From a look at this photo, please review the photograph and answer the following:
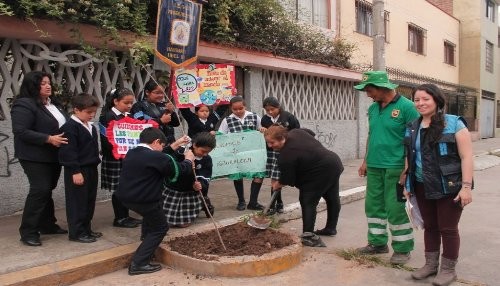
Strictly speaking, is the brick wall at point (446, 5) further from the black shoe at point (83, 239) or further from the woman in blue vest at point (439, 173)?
the black shoe at point (83, 239)

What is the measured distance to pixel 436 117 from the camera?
3629mm

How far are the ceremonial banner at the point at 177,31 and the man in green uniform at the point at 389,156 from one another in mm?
2333

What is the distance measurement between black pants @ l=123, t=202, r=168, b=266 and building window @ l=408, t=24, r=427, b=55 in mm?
15453

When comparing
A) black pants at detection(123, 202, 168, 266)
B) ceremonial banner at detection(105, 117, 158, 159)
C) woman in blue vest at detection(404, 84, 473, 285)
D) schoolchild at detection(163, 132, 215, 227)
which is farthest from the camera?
schoolchild at detection(163, 132, 215, 227)

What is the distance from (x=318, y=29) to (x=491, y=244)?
783 centimetres

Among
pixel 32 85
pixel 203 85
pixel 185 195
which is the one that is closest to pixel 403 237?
pixel 185 195

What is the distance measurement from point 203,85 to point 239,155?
1148 millimetres

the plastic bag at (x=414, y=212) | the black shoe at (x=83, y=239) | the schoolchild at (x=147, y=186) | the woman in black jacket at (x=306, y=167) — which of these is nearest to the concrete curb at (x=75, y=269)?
the schoolchild at (x=147, y=186)

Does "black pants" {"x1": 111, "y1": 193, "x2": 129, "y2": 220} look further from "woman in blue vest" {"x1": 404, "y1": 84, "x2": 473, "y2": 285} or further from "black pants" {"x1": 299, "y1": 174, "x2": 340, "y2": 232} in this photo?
"woman in blue vest" {"x1": 404, "y1": 84, "x2": 473, "y2": 285}

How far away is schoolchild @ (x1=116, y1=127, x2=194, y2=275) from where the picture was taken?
3.96 m

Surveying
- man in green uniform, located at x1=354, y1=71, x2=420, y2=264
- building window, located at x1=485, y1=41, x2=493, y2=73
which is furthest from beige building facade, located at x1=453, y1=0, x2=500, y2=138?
man in green uniform, located at x1=354, y1=71, x2=420, y2=264

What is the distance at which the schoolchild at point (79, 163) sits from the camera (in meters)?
4.34

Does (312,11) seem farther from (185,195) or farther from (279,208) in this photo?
(185,195)

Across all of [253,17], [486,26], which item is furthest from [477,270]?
[486,26]
